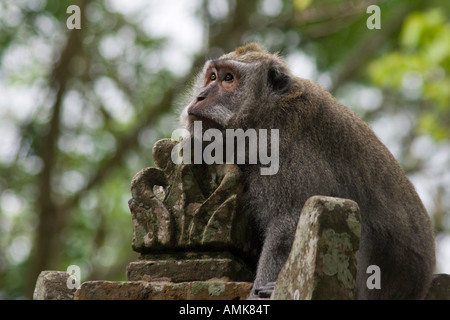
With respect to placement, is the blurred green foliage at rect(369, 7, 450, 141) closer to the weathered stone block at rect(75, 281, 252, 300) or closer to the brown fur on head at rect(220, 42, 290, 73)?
the brown fur on head at rect(220, 42, 290, 73)

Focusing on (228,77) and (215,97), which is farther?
(228,77)

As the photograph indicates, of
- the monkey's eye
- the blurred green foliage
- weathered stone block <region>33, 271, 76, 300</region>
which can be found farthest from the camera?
the blurred green foliage

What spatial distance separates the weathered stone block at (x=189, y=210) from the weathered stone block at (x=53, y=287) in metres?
0.56

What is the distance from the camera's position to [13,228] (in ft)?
53.4

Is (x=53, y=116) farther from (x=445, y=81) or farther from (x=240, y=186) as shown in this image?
(x=240, y=186)

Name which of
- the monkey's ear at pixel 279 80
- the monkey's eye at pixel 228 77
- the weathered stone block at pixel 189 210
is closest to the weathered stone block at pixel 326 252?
the weathered stone block at pixel 189 210

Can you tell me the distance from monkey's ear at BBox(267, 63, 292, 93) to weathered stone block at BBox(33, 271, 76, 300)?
227 cm

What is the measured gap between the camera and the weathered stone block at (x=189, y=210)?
4250mm

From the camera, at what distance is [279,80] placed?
564 cm

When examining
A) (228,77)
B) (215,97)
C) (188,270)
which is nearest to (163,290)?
(188,270)

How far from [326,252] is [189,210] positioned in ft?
4.02

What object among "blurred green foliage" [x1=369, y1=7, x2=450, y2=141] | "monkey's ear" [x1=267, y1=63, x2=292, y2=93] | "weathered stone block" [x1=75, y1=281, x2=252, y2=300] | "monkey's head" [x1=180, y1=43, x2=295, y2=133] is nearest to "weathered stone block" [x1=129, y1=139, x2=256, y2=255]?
"weathered stone block" [x1=75, y1=281, x2=252, y2=300]

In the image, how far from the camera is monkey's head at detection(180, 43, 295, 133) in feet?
17.9

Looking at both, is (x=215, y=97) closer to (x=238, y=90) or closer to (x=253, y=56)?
(x=238, y=90)
